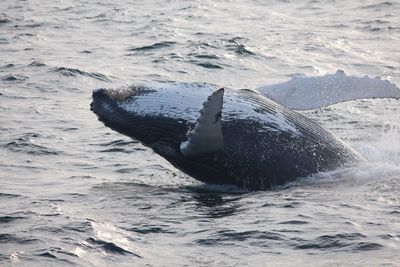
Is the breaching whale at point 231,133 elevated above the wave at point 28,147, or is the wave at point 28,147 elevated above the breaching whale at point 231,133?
the breaching whale at point 231,133

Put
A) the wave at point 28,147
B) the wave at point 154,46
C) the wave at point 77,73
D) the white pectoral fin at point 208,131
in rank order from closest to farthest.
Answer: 1. the white pectoral fin at point 208,131
2. the wave at point 28,147
3. the wave at point 77,73
4. the wave at point 154,46

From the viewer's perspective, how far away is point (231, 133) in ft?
43.3

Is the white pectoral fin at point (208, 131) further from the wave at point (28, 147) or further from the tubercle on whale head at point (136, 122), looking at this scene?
the wave at point (28, 147)

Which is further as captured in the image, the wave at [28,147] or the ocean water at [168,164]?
the wave at [28,147]

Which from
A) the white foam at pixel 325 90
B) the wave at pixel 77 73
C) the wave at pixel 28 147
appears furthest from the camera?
the wave at pixel 77 73

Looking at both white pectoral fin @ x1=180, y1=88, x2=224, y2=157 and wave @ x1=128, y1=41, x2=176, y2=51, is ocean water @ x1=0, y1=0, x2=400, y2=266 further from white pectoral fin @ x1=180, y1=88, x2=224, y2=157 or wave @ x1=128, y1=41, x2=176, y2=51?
white pectoral fin @ x1=180, y1=88, x2=224, y2=157

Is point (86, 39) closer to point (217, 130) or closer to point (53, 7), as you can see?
point (53, 7)

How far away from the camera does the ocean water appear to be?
36.7ft

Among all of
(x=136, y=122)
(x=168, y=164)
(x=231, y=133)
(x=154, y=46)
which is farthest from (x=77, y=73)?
(x=231, y=133)

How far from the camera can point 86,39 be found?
28.8 m

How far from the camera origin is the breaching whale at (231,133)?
1318 cm

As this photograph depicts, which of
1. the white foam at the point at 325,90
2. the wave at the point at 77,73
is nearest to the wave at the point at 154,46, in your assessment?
the wave at the point at 77,73

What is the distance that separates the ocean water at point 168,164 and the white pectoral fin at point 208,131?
839 mm

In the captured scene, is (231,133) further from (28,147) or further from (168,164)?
(28,147)
